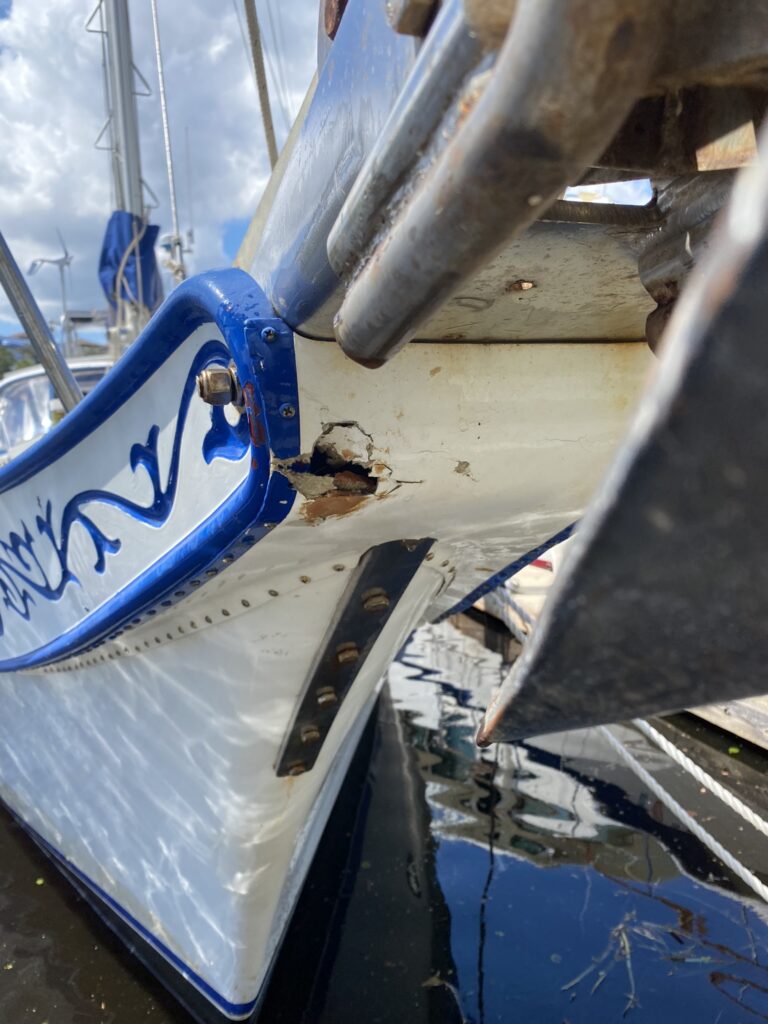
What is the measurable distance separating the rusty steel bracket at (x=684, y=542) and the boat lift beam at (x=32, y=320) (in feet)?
8.24

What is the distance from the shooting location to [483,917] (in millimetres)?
2850

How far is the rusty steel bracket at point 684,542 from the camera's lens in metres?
0.41

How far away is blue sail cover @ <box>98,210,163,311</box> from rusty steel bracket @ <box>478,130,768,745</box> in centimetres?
597

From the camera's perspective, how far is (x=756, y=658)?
0.57m

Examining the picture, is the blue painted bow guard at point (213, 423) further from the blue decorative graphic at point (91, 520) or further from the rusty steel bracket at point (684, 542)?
the rusty steel bracket at point (684, 542)

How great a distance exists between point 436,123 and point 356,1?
396mm

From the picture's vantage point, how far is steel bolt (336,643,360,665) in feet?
6.09

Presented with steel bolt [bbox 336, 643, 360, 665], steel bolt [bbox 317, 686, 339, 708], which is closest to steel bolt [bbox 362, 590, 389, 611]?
steel bolt [bbox 336, 643, 360, 665]

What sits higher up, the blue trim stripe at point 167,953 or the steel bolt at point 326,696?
the steel bolt at point 326,696

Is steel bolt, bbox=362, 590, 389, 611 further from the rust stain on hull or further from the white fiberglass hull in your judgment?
the rust stain on hull

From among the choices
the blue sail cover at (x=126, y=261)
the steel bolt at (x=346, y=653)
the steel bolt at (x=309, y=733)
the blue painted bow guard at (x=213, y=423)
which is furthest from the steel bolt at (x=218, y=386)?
the blue sail cover at (x=126, y=261)

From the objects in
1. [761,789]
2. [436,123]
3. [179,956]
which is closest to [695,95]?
[436,123]

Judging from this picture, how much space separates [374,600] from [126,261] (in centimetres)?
526

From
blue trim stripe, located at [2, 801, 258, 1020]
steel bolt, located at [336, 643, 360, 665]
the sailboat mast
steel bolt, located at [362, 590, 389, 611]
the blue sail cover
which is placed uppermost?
the sailboat mast
